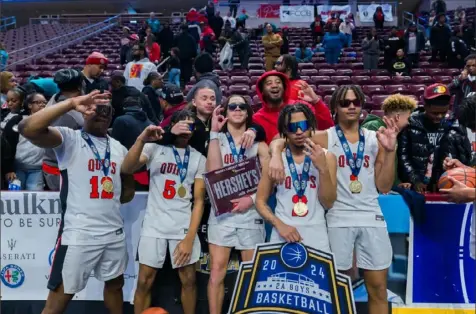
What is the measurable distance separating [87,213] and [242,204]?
1.07 metres

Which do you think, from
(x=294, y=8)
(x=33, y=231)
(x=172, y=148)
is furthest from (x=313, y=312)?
(x=294, y=8)

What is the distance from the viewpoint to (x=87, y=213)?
12.6 ft

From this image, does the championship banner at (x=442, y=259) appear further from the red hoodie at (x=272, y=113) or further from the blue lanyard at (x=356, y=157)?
the red hoodie at (x=272, y=113)

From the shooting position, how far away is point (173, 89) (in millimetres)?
5074

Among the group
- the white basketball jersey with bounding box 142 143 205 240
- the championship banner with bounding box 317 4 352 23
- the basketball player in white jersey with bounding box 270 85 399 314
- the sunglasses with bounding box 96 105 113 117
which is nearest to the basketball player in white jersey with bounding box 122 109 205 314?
the white basketball jersey with bounding box 142 143 205 240

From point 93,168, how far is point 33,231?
1.02 m

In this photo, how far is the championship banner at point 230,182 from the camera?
12.7ft

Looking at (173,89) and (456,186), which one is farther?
(173,89)

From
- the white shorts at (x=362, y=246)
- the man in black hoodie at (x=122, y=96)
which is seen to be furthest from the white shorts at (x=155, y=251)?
the man in black hoodie at (x=122, y=96)

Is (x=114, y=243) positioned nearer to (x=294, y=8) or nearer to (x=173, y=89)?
(x=173, y=89)

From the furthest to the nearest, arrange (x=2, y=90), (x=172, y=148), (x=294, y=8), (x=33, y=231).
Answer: (x=294, y=8), (x=2, y=90), (x=33, y=231), (x=172, y=148)

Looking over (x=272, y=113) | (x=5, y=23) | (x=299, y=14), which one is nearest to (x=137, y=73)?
(x=272, y=113)

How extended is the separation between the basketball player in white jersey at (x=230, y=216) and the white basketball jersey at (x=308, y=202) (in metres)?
0.25

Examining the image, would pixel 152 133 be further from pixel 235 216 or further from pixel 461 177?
pixel 461 177
